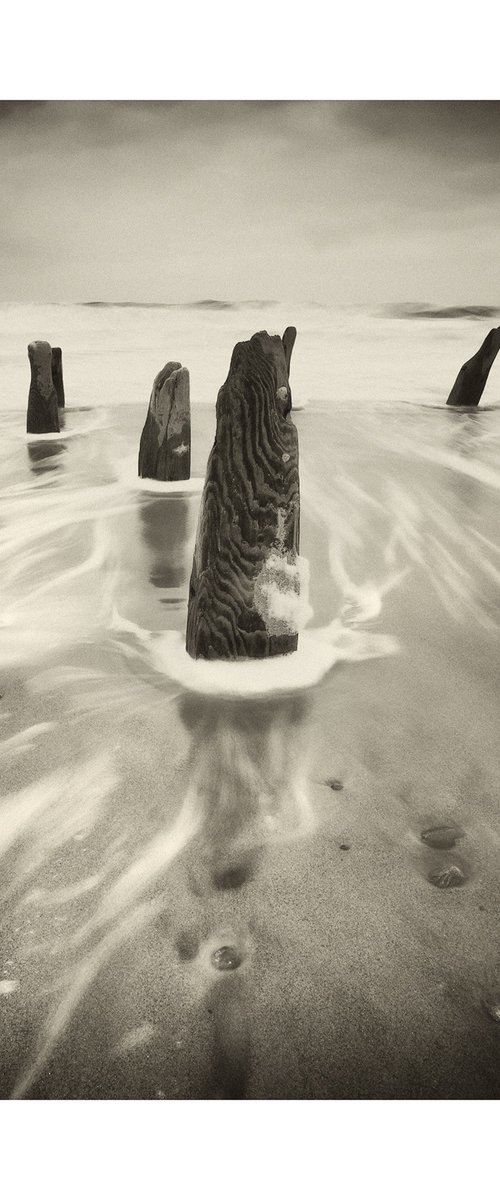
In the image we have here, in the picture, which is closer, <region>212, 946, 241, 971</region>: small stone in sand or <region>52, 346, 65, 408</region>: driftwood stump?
<region>212, 946, 241, 971</region>: small stone in sand

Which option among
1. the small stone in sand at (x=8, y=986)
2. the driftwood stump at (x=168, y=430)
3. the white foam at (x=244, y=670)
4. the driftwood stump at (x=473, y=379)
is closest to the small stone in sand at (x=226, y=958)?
the small stone in sand at (x=8, y=986)

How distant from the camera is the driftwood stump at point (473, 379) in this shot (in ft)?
31.8

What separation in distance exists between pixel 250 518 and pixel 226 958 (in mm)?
1410

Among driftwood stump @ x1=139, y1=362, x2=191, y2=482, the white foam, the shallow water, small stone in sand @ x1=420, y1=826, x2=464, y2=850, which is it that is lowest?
the shallow water

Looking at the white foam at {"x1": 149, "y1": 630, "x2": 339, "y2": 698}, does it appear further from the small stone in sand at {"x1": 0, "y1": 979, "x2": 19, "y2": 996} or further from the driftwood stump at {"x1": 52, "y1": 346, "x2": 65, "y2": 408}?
the driftwood stump at {"x1": 52, "y1": 346, "x2": 65, "y2": 408}

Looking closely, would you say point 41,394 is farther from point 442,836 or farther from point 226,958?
point 226,958

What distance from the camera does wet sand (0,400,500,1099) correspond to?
137 cm

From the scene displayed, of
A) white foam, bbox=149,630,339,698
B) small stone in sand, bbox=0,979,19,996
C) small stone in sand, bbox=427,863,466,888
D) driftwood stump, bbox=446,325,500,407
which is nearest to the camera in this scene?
small stone in sand, bbox=0,979,19,996

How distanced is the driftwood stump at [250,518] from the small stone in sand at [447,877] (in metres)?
1.11

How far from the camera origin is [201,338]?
17297mm

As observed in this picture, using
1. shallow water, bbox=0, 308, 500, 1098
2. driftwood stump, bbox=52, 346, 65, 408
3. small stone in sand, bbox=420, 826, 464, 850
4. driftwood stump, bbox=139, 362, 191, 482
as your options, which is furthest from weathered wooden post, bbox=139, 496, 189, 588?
Answer: driftwood stump, bbox=52, 346, 65, 408

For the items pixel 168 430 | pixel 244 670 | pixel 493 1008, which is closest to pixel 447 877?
pixel 493 1008

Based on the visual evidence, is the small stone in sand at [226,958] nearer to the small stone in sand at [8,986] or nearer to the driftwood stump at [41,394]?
the small stone in sand at [8,986]

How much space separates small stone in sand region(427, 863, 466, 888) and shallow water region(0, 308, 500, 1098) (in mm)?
33
